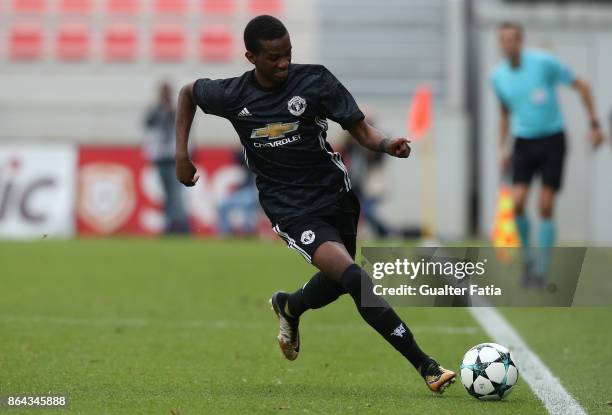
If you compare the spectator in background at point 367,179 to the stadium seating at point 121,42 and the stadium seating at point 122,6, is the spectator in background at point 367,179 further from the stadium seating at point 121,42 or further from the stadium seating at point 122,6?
the stadium seating at point 122,6

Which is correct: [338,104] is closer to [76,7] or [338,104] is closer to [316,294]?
[316,294]

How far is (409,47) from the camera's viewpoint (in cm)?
2464

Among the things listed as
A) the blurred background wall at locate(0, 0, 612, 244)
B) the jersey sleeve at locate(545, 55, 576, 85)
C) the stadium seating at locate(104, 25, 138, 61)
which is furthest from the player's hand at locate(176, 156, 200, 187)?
the stadium seating at locate(104, 25, 138, 61)

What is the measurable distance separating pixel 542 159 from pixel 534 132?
249 mm

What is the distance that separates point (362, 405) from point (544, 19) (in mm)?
18578

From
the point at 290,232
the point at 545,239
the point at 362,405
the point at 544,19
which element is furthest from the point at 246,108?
the point at 544,19

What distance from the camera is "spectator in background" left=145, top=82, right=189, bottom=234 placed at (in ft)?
61.9

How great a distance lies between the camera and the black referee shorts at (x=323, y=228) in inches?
242

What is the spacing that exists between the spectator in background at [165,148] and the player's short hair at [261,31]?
12.7 metres

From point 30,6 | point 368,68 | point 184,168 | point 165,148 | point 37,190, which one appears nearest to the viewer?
point 184,168

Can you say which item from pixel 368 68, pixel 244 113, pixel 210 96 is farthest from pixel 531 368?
pixel 368 68

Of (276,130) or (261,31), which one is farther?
(276,130)

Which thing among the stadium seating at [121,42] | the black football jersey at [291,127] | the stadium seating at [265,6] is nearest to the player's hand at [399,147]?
the black football jersey at [291,127]

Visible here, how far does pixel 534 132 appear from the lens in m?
11.6
